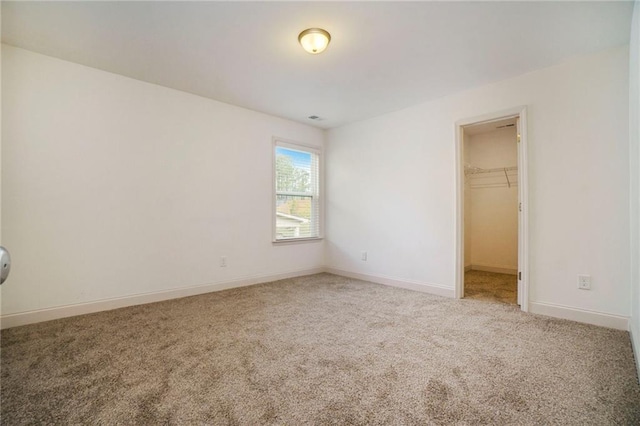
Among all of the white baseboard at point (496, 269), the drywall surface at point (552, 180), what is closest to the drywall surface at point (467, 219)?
the white baseboard at point (496, 269)

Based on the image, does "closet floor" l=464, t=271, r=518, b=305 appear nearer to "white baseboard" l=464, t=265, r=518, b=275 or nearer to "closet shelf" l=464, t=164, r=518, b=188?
"white baseboard" l=464, t=265, r=518, b=275

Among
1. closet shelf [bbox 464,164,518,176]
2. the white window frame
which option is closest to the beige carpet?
the white window frame

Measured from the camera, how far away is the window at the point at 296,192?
447 centimetres

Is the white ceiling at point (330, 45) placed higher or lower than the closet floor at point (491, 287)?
higher

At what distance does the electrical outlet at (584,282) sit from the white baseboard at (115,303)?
3513mm

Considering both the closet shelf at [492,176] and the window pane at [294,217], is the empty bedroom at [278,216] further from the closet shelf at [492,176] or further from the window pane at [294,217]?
the closet shelf at [492,176]

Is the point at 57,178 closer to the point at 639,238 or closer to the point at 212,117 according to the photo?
the point at 212,117

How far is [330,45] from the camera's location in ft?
8.17

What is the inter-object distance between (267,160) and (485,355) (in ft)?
11.4

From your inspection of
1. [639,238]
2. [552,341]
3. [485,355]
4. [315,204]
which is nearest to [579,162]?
[639,238]

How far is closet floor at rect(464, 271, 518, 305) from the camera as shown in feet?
11.4

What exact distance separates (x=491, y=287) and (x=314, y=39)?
3.77m

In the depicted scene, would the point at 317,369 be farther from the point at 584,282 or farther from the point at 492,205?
the point at 492,205

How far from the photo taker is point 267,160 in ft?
14.1
